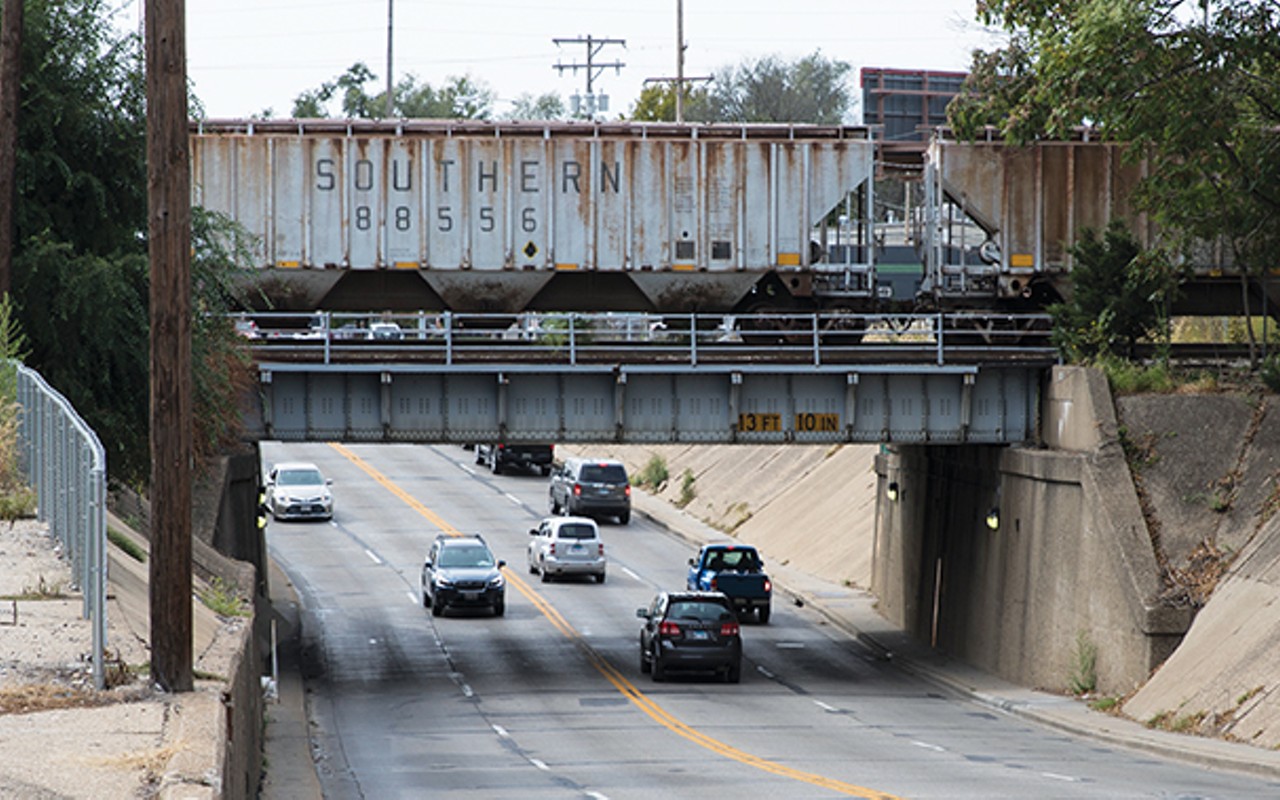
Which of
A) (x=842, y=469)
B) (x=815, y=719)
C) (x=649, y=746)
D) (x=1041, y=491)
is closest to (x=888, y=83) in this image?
(x=842, y=469)

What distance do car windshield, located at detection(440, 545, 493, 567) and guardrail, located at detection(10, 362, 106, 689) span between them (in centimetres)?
1993

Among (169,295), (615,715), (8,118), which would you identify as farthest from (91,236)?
(169,295)

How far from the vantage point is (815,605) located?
45031 millimetres

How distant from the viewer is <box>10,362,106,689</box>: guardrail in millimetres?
12742

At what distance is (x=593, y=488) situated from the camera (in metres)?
58.9

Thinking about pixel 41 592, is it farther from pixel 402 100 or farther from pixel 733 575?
pixel 402 100

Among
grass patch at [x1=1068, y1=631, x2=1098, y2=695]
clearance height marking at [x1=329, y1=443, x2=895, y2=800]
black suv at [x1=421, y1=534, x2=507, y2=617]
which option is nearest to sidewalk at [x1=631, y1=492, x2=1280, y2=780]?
grass patch at [x1=1068, y1=631, x2=1098, y2=695]

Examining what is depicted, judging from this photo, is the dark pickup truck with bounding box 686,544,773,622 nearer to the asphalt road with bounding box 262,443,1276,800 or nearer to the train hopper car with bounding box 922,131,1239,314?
the asphalt road with bounding box 262,443,1276,800

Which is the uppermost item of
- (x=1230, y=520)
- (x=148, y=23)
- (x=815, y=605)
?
(x=148, y=23)

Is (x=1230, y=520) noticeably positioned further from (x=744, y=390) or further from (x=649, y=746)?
(x=649, y=746)

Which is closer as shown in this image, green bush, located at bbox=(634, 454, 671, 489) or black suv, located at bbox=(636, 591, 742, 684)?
black suv, located at bbox=(636, 591, 742, 684)

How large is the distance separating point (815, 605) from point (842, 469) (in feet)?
49.5

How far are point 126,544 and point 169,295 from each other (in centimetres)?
621

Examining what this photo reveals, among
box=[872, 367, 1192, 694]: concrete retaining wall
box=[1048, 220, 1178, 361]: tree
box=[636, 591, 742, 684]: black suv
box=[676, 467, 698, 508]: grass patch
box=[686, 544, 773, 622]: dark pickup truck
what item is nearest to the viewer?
box=[872, 367, 1192, 694]: concrete retaining wall
